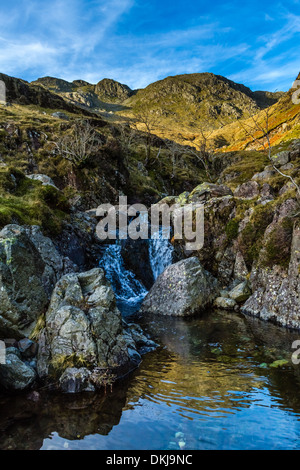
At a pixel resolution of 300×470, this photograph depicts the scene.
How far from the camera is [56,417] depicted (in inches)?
324

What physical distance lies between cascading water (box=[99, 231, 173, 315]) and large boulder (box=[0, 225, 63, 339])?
381 inches

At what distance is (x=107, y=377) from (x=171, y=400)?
239 cm

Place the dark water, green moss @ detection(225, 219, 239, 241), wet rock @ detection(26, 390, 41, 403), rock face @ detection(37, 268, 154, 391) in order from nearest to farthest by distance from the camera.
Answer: the dark water, wet rock @ detection(26, 390, 41, 403), rock face @ detection(37, 268, 154, 391), green moss @ detection(225, 219, 239, 241)

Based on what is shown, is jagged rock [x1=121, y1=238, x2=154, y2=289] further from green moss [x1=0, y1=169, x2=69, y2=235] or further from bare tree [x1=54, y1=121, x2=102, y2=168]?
bare tree [x1=54, y1=121, x2=102, y2=168]

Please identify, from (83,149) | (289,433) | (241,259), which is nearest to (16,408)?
(289,433)

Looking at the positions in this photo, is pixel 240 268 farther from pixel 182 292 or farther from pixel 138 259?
pixel 138 259

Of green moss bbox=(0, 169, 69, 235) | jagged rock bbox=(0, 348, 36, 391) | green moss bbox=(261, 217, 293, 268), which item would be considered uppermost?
green moss bbox=(0, 169, 69, 235)

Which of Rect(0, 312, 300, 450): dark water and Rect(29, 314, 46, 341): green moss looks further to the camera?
Rect(29, 314, 46, 341): green moss

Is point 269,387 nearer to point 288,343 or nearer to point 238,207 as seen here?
point 288,343

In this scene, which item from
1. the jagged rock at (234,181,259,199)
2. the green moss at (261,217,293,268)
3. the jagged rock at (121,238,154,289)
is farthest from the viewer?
the jagged rock at (234,181,259,199)

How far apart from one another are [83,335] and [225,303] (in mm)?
12249

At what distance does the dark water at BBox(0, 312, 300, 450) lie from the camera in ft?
23.7

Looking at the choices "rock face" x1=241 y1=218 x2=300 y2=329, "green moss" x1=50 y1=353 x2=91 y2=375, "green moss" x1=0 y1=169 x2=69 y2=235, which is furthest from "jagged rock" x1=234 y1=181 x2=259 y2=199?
"green moss" x1=50 y1=353 x2=91 y2=375

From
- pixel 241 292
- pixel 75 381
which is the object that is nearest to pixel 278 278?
pixel 241 292
